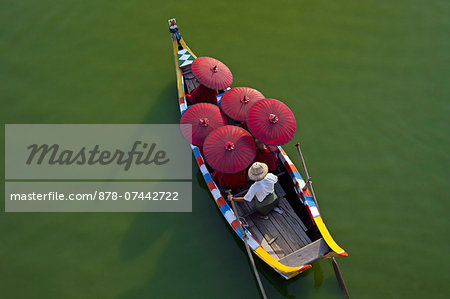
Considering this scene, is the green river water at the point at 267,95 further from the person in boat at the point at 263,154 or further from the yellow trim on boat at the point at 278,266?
the person in boat at the point at 263,154

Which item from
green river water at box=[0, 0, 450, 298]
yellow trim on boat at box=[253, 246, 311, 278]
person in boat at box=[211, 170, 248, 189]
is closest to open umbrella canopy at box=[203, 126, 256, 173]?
person in boat at box=[211, 170, 248, 189]

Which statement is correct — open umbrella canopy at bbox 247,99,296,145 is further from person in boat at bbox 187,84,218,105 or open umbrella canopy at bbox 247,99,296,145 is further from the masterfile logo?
the masterfile logo

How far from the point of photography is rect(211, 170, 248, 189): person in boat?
5973mm

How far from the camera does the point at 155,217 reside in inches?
275

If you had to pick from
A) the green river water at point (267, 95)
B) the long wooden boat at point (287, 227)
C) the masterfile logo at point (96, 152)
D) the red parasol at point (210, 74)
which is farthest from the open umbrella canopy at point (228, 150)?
the masterfile logo at point (96, 152)

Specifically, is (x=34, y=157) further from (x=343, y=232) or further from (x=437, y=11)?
(x=437, y=11)

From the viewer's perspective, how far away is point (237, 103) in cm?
623

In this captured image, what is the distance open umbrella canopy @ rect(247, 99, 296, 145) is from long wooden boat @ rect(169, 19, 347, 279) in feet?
3.23

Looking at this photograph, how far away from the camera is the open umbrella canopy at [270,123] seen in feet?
18.1

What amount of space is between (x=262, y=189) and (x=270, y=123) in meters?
1.16

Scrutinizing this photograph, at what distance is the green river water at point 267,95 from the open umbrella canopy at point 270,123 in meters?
2.02

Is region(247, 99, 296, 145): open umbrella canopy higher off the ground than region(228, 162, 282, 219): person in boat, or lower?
higher

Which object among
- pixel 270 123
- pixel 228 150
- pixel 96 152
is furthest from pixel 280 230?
pixel 96 152

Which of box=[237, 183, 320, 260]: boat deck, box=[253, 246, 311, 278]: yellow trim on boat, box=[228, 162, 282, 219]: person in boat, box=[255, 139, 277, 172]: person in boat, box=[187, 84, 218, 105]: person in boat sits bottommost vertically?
box=[253, 246, 311, 278]: yellow trim on boat
